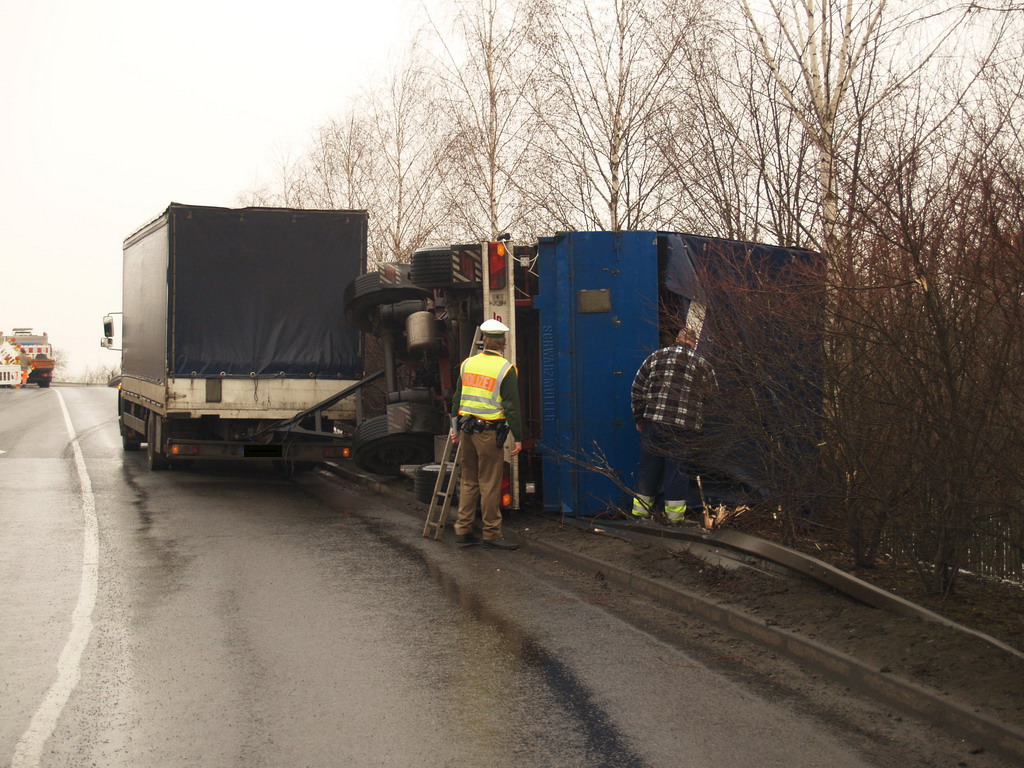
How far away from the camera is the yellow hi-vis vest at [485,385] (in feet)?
29.1

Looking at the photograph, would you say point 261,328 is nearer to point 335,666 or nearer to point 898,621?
point 335,666

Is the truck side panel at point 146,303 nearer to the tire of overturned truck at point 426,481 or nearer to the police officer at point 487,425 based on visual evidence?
the tire of overturned truck at point 426,481

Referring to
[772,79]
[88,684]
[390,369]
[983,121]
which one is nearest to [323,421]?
[390,369]

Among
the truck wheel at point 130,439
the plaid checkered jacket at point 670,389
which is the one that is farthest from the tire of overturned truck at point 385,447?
the truck wheel at point 130,439

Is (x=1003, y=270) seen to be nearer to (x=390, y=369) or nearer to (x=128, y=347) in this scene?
(x=390, y=369)

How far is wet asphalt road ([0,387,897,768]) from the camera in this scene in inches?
170

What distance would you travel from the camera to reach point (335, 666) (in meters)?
5.44

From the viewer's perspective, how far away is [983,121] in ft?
17.9

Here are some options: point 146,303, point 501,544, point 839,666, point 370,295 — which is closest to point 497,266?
point 501,544

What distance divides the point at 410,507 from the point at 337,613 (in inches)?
200

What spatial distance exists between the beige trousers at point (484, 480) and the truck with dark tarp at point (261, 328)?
13.9ft

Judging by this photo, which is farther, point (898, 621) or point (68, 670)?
point (898, 621)

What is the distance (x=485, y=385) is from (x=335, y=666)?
3.80 m

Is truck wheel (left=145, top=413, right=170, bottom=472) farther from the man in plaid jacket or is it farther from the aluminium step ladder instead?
the man in plaid jacket
